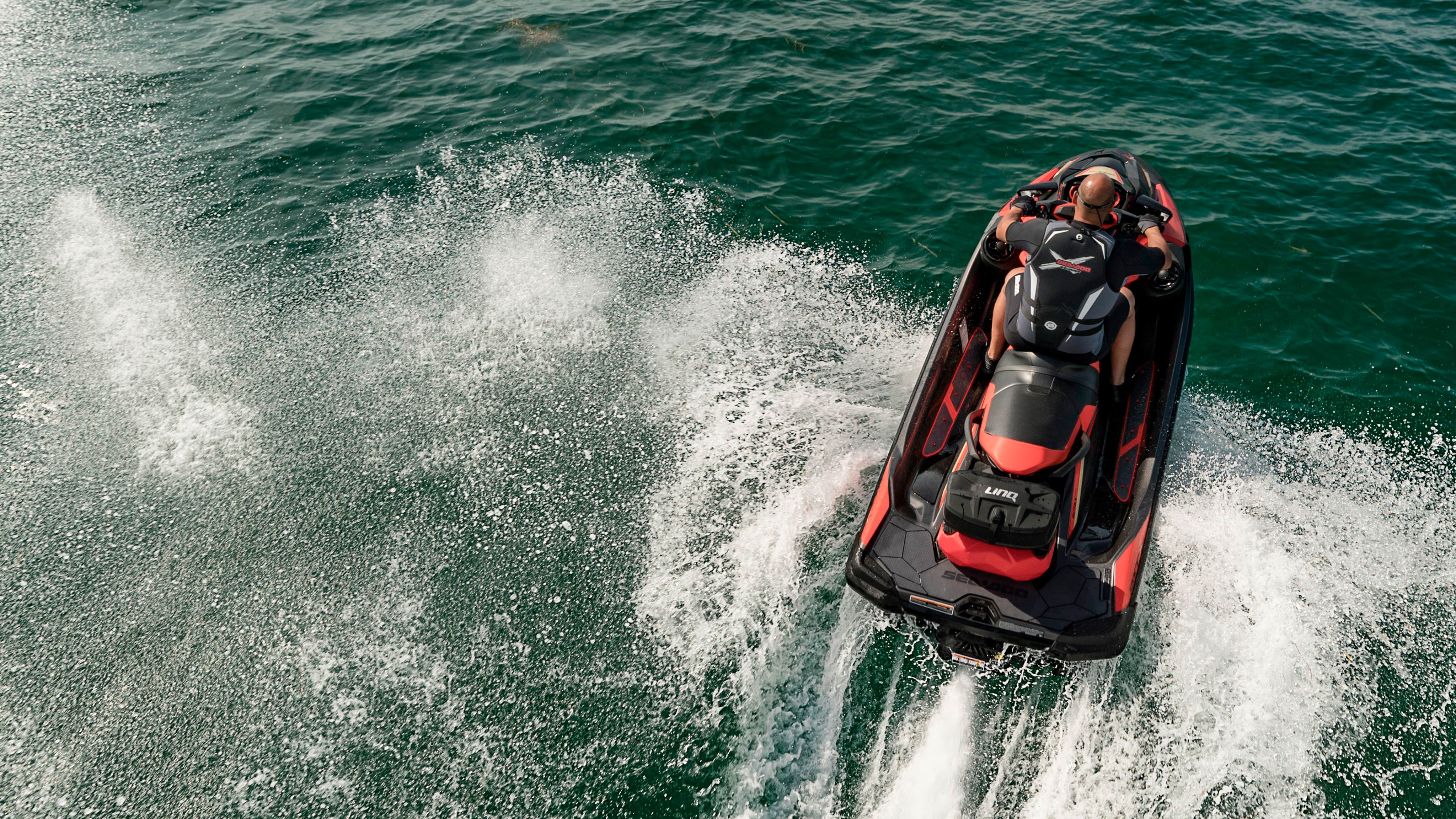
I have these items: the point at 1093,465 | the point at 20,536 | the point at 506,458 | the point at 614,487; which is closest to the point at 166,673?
the point at 20,536

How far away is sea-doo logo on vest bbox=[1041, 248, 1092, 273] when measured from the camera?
5.04m

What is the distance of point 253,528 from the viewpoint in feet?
18.5

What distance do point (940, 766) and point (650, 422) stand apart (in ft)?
11.3

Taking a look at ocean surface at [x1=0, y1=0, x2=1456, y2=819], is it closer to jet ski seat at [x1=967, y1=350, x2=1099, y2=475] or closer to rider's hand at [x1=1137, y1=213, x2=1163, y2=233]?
jet ski seat at [x1=967, y1=350, x2=1099, y2=475]

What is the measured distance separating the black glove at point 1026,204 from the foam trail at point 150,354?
663 cm

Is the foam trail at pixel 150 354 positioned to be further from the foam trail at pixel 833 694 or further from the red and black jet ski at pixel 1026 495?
the red and black jet ski at pixel 1026 495

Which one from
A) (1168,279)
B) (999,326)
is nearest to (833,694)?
(999,326)

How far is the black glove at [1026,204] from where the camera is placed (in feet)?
21.7

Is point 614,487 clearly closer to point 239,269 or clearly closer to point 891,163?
point 239,269

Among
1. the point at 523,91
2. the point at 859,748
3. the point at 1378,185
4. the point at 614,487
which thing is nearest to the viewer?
the point at 859,748

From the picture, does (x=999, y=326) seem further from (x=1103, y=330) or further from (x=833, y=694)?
(x=833, y=694)

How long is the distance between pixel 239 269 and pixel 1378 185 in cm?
1293

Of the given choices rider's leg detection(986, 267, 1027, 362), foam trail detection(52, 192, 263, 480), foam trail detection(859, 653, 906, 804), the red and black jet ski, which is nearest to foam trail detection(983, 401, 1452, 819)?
the red and black jet ski

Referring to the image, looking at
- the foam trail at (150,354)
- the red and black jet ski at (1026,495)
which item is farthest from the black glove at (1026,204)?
the foam trail at (150,354)
